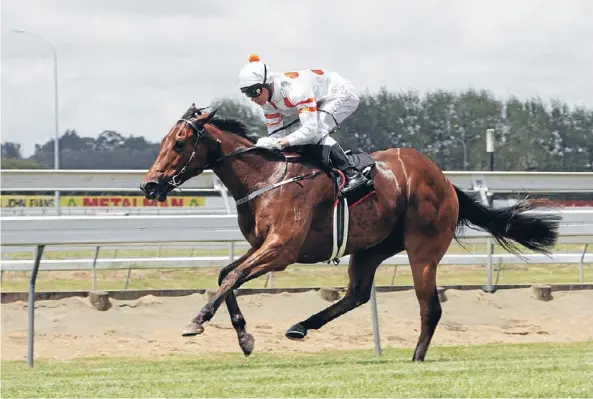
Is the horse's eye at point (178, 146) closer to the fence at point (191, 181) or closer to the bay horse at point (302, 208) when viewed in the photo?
the bay horse at point (302, 208)

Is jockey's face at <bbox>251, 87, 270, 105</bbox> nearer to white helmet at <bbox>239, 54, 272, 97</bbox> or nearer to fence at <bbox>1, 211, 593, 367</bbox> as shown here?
white helmet at <bbox>239, 54, 272, 97</bbox>

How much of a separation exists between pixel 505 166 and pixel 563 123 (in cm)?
213

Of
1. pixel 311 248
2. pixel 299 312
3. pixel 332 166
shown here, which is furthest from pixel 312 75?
pixel 299 312

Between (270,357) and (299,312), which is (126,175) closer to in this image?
(299,312)

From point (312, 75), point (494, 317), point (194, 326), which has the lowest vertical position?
point (494, 317)

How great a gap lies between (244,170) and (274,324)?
312 cm

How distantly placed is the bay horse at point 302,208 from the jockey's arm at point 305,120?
203 mm

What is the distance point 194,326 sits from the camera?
7.23m

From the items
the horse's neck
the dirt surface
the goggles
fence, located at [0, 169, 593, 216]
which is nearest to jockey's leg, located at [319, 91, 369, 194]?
the horse's neck

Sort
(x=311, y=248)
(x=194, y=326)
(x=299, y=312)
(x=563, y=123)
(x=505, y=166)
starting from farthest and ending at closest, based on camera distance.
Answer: (x=505, y=166) → (x=563, y=123) → (x=299, y=312) → (x=311, y=248) → (x=194, y=326)

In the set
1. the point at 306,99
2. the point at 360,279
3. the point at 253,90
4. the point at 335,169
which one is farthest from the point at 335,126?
the point at 360,279

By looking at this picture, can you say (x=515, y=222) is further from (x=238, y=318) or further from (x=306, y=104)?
(x=238, y=318)

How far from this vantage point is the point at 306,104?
8.01 m

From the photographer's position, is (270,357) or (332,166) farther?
(270,357)
